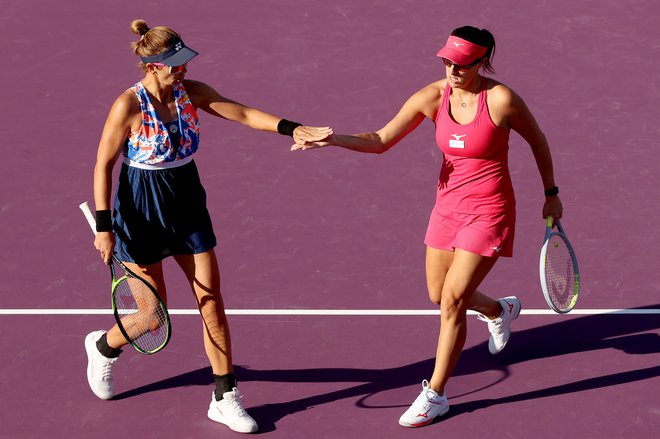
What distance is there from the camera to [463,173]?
8.12m

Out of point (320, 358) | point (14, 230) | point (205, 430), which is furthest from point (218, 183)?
point (205, 430)

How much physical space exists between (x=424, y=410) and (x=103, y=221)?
2178mm

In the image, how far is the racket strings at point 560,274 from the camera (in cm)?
851

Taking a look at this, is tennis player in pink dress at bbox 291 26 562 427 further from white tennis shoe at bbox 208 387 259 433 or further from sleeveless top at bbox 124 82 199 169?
white tennis shoe at bbox 208 387 259 433

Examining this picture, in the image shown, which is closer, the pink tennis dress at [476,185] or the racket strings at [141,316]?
the pink tennis dress at [476,185]

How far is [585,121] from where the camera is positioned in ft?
38.2

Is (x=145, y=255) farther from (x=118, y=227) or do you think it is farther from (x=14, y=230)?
(x=14, y=230)

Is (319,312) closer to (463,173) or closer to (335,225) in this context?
(335,225)

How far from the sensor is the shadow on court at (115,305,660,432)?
27.8 feet

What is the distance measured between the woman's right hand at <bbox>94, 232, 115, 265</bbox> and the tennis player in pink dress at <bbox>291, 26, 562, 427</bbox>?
1.24 meters

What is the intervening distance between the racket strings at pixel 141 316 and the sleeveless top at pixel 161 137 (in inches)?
28.3

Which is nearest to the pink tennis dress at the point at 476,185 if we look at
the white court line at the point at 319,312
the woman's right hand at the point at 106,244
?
the white court line at the point at 319,312

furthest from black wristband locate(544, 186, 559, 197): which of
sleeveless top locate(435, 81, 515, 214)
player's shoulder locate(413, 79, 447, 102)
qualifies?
player's shoulder locate(413, 79, 447, 102)

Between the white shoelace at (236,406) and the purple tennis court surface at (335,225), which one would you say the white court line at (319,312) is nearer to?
the purple tennis court surface at (335,225)
